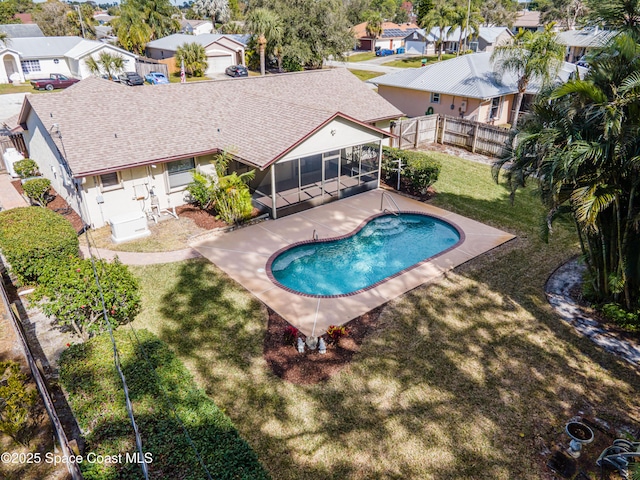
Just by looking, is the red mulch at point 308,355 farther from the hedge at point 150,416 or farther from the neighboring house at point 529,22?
the neighboring house at point 529,22

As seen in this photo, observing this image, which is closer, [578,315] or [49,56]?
[578,315]

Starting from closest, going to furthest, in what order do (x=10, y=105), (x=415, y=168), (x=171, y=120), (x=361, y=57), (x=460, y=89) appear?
1. (x=171, y=120)
2. (x=415, y=168)
3. (x=460, y=89)
4. (x=10, y=105)
5. (x=361, y=57)

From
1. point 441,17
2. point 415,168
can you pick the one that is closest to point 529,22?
point 441,17

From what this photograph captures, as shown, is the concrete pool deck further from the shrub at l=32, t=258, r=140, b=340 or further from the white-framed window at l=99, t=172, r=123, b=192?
the white-framed window at l=99, t=172, r=123, b=192

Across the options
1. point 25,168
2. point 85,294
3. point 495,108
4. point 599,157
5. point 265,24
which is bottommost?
point 25,168

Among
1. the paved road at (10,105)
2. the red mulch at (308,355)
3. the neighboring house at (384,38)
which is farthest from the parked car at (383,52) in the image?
the red mulch at (308,355)

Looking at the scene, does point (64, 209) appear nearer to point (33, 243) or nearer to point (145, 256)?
point (145, 256)
